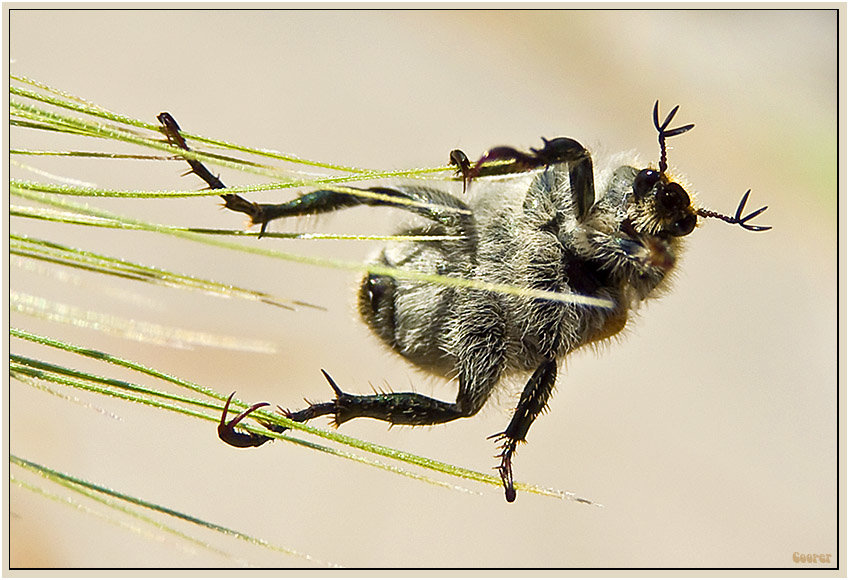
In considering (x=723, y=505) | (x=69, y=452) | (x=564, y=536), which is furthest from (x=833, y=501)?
(x=69, y=452)

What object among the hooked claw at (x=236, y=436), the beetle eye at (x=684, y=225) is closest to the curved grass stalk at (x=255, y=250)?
the hooked claw at (x=236, y=436)

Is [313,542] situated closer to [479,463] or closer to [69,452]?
[479,463]

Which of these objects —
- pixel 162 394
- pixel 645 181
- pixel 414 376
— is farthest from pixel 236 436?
pixel 414 376

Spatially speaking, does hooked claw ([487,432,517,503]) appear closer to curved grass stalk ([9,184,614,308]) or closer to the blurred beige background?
curved grass stalk ([9,184,614,308])

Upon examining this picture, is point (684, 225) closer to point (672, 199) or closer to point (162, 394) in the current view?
point (672, 199)

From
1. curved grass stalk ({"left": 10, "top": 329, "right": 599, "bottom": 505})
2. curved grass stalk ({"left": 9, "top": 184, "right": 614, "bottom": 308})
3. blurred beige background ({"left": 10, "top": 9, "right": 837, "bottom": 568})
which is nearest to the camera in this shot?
curved grass stalk ({"left": 9, "top": 184, "right": 614, "bottom": 308})

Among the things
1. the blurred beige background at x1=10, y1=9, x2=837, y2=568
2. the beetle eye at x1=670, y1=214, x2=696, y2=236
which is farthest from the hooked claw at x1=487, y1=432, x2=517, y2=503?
the blurred beige background at x1=10, y1=9, x2=837, y2=568

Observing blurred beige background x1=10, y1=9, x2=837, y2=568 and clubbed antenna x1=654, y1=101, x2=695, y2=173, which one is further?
blurred beige background x1=10, y1=9, x2=837, y2=568
